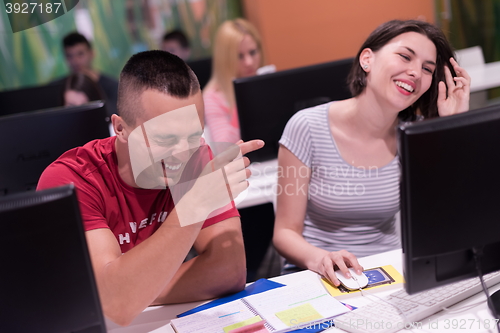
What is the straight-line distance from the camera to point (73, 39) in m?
4.79

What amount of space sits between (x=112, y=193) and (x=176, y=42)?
13.2 feet

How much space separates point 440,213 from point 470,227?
0.08 m

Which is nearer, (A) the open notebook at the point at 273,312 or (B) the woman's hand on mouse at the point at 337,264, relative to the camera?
(A) the open notebook at the point at 273,312

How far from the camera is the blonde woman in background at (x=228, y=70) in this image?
116 inches

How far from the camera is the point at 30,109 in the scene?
3.13 m

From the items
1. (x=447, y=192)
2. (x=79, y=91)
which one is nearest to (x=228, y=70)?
(x=79, y=91)

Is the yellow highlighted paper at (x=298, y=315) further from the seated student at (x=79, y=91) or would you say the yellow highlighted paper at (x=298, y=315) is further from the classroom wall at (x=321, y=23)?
the classroom wall at (x=321, y=23)

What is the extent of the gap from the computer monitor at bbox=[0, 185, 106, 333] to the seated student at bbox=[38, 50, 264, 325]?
17 cm

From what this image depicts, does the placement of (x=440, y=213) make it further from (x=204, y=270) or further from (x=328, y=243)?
(x=328, y=243)

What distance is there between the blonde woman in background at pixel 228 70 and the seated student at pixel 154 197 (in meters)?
1.58

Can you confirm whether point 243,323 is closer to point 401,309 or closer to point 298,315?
point 298,315

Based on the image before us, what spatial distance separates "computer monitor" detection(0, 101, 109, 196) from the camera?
1.60 m

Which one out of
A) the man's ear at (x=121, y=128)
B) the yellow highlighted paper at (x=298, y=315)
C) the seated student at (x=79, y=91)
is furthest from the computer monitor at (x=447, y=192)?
the seated student at (x=79, y=91)

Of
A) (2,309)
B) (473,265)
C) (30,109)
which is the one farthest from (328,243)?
(30,109)
